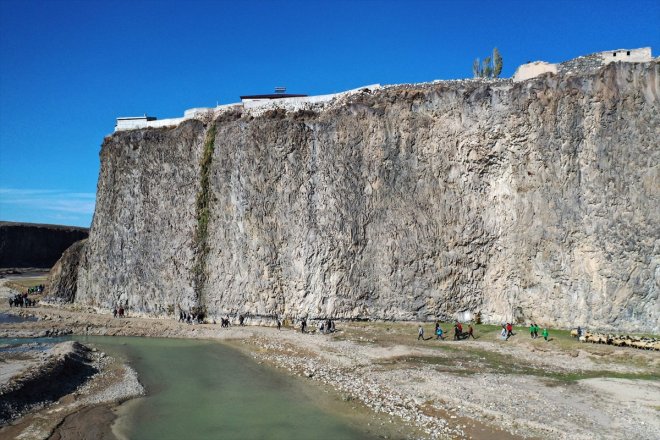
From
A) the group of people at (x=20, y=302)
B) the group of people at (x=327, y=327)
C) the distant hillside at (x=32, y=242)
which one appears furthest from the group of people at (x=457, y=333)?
the distant hillside at (x=32, y=242)

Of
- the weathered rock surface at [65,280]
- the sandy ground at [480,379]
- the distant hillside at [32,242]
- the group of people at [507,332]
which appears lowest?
the sandy ground at [480,379]

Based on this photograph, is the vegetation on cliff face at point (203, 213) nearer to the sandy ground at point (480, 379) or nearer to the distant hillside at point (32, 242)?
the sandy ground at point (480, 379)

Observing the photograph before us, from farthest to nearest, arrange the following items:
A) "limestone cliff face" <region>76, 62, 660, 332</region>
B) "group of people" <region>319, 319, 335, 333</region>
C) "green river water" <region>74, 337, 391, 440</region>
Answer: "group of people" <region>319, 319, 335, 333</region>, "limestone cliff face" <region>76, 62, 660, 332</region>, "green river water" <region>74, 337, 391, 440</region>

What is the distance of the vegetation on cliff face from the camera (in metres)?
43.0

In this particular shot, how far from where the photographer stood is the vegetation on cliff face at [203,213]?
43.0 m

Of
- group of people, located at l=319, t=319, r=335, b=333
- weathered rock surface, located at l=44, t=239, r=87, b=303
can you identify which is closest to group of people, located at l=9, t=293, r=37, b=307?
weathered rock surface, located at l=44, t=239, r=87, b=303

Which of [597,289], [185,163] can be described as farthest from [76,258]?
[597,289]

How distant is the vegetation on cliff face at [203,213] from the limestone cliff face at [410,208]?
5.4 inches

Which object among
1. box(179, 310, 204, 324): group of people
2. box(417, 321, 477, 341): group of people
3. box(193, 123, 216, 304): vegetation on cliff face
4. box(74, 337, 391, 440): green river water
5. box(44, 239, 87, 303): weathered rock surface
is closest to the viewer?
box(74, 337, 391, 440): green river water

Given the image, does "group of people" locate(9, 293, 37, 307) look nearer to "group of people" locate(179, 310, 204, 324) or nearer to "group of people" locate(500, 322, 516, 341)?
"group of people" locate(179, 310, 204, 324)

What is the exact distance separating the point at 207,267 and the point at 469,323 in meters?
23.1

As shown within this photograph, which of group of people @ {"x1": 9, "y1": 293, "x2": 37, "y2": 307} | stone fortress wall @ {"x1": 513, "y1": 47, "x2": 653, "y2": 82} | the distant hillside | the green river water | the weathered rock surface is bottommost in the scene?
the green river water

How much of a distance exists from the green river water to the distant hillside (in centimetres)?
7852

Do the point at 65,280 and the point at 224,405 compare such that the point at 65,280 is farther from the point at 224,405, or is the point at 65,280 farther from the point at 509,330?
the point at 509,330
